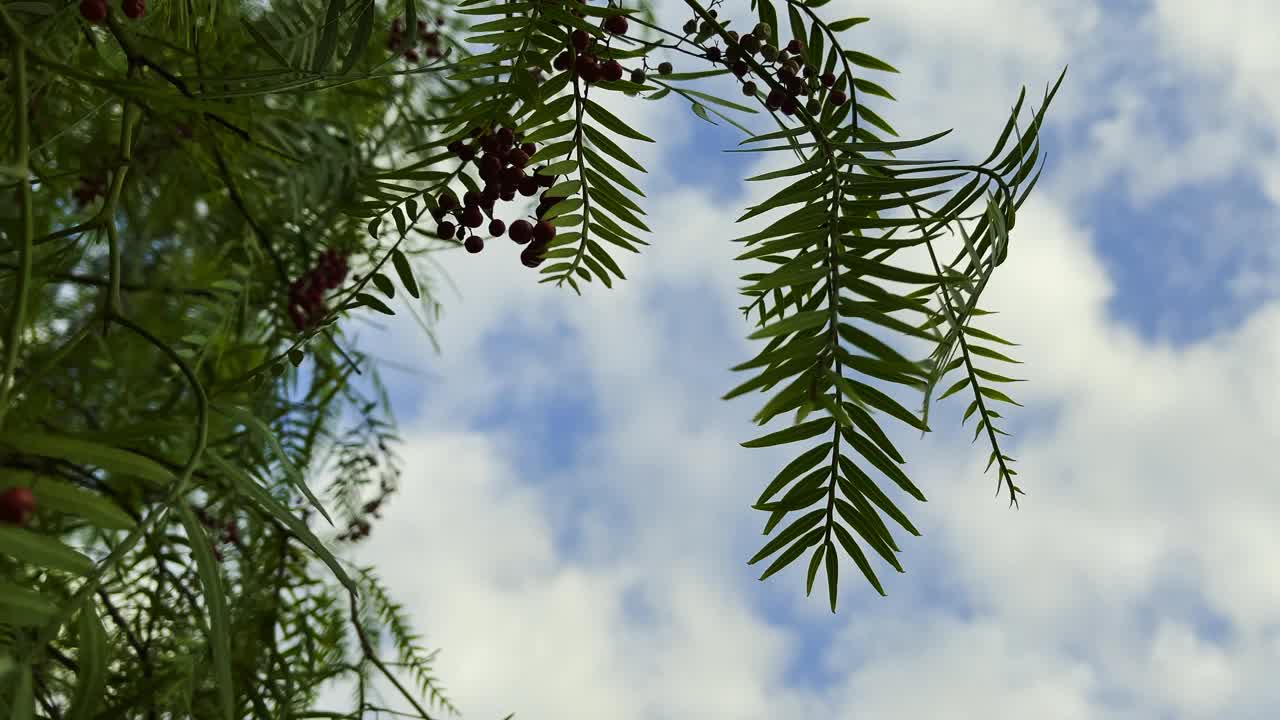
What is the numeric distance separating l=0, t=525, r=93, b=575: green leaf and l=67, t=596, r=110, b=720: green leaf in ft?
0.06

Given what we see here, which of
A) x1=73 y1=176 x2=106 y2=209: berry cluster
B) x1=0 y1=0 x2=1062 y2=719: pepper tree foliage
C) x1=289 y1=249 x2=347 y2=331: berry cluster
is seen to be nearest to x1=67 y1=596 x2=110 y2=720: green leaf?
x1=0 y1=0 x2=1062 y2=719: pepper tree foliage

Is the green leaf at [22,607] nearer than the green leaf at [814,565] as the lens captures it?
Yes

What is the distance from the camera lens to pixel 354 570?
1007mm

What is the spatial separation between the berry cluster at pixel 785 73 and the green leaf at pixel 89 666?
11.0 inches

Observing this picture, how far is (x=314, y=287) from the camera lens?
0.95 metres

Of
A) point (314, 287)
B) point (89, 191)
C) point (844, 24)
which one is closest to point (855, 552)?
point (844, 24)

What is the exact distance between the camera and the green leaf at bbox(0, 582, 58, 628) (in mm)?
245

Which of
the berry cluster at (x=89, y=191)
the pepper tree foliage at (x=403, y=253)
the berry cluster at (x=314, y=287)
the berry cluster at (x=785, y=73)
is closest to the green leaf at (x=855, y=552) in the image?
the pepper tree foliage at (x=403, y=253)

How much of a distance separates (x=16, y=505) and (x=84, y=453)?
29 mm

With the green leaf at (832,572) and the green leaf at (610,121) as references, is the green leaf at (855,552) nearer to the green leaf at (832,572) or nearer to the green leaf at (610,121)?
the green leaf at (832,572)

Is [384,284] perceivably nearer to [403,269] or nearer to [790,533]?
[403,269]

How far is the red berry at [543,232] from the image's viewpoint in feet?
1.55

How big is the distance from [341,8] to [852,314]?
9.1 inches

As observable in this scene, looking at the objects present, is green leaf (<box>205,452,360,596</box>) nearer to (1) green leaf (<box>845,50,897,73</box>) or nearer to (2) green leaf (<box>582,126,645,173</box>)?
(2) green leaf (<box>582,126,645,173</box>)
